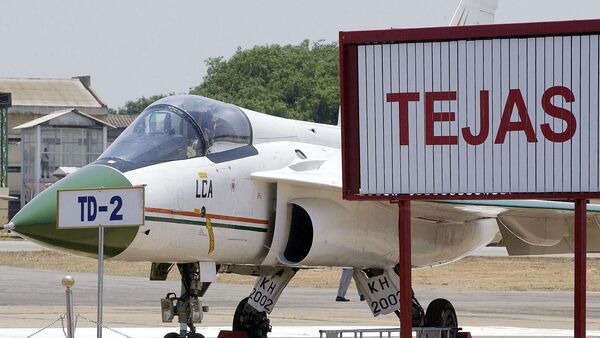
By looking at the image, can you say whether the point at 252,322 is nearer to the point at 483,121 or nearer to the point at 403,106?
the point at 403,106

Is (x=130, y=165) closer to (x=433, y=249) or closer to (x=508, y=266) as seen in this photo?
(x=433, y=249)

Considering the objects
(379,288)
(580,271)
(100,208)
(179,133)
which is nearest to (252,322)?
(379,288)

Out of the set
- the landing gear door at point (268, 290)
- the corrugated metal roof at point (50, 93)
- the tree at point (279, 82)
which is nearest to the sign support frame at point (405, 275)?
the landing gear door at point (268, 290)

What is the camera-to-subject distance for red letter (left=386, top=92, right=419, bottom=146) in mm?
11984

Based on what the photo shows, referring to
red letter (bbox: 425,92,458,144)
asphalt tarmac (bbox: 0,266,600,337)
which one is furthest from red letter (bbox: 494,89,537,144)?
asphalt tarmac (bbox: 0,266,600,337)

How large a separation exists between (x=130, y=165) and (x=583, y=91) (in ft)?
15.6

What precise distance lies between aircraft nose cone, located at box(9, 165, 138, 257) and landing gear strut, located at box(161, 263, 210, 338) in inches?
63.6

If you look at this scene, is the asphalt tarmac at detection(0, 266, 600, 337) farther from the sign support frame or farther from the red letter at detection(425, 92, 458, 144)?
the red letter at detection(425, 92, 458, 144)

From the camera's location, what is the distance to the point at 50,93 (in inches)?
3969

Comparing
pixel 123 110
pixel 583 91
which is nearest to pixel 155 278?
pixel 583 91

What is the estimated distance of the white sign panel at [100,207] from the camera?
1273 cm

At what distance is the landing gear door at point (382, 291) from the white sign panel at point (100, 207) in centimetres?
484

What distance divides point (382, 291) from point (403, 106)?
17.2ft

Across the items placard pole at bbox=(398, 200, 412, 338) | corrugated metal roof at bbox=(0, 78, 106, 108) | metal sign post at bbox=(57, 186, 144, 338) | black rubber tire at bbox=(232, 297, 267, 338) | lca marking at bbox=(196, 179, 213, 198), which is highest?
corrugated metal roof at bbox=(0, 78, 106, 108)
